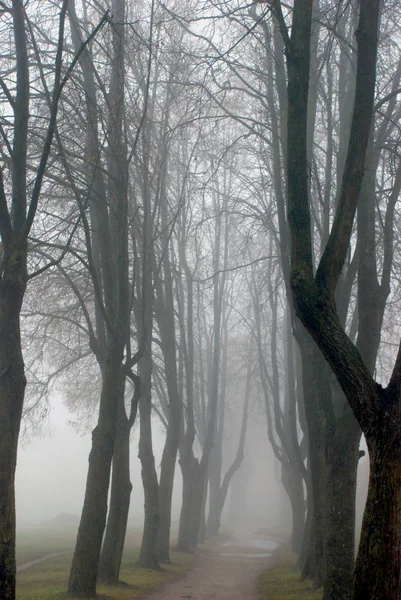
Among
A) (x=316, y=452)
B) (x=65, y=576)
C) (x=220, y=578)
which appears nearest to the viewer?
(x=316, y=452)

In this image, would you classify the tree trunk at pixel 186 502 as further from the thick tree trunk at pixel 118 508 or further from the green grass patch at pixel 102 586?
the thick tree trunk at pixel 118 508

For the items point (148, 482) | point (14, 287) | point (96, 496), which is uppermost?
point (14, 287)

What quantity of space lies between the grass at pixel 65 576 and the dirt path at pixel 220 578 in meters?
0.33

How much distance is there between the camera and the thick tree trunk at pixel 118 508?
40.5 feet

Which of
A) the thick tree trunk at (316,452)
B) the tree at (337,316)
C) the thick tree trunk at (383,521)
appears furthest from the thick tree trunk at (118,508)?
the thick tree trunk at (383,521)

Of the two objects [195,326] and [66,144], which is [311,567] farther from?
[195,326]

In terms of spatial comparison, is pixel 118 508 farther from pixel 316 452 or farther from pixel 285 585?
pixel 316 452

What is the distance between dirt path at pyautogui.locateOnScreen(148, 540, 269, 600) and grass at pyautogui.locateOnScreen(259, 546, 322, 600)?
0.24 m

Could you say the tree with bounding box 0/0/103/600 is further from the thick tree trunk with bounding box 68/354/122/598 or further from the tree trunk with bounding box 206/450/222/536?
the tree trunk with bounding box 206/450/222/536

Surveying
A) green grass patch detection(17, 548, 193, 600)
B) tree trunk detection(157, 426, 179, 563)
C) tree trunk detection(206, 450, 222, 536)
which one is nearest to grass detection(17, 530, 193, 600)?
green grass patch detection(17, 548, 193, 600)

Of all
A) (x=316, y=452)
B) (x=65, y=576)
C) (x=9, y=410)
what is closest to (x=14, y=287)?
(x=9, y=410)

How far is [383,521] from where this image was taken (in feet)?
17.4

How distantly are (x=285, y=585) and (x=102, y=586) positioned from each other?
3.57 m

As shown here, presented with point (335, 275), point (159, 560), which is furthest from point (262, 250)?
point (335, 275)
